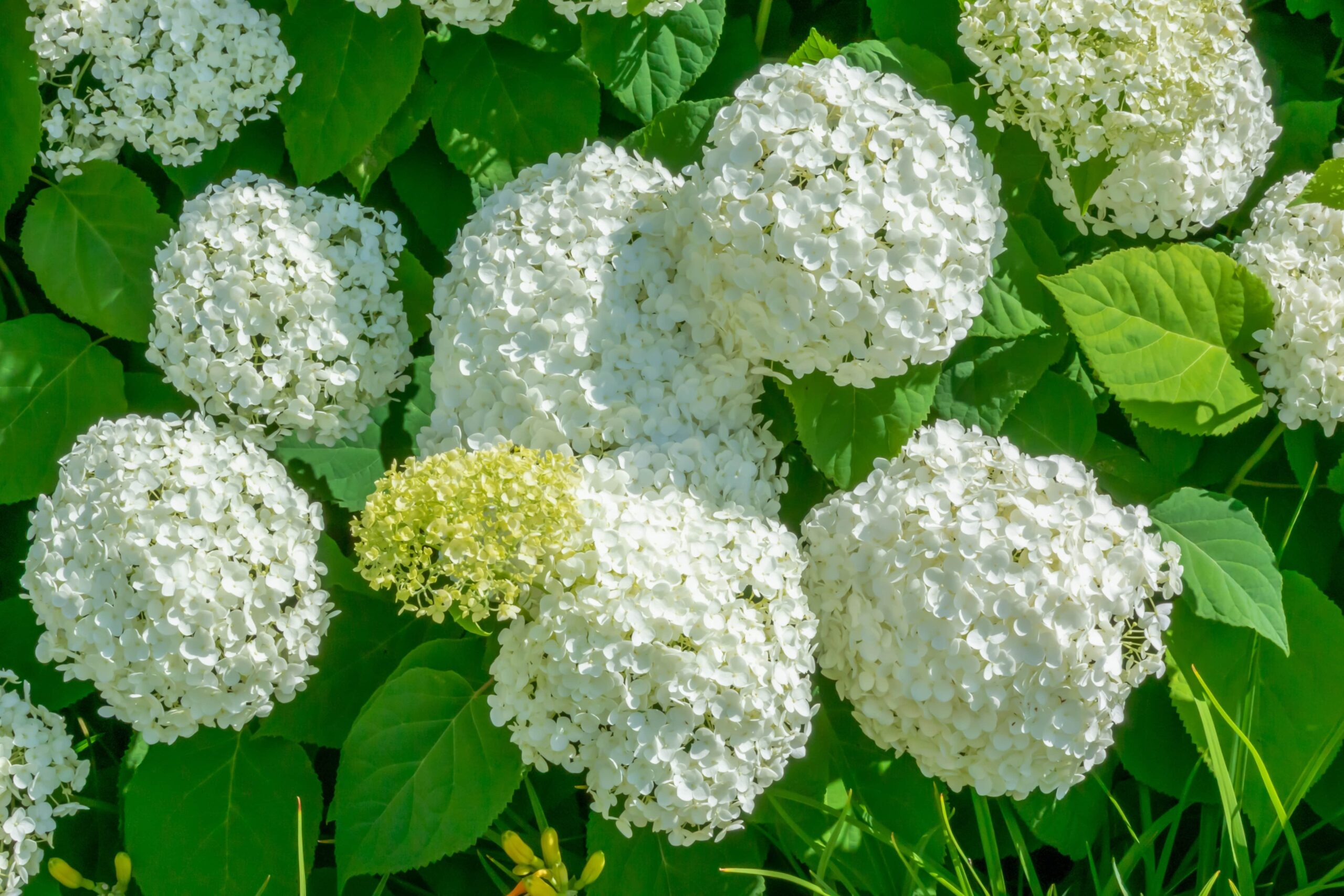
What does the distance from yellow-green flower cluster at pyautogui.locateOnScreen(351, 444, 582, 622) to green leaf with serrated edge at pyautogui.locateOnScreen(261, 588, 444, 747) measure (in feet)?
1.15

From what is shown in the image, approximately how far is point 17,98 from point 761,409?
3.86 feet

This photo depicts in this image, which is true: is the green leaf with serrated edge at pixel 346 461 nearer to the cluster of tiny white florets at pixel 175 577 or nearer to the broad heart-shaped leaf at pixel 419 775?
the cluster of tiny white florets at pixel 175 577

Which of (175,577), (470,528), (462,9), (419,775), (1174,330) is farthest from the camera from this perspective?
(1174,330)

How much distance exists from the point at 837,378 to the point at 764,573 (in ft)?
0.93

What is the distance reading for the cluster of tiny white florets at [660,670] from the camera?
130 centimetres

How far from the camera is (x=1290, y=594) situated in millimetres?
1726

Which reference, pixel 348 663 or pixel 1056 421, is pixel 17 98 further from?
pixel 1056 421

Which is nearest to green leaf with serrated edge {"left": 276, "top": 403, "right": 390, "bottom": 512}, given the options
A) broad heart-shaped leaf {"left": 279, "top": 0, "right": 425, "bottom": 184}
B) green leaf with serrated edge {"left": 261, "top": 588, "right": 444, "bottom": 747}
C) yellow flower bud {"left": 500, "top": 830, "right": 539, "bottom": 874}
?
green leaf with serrated edge {"left": 261, "top": 588, "right": 444, "bottom": 747}

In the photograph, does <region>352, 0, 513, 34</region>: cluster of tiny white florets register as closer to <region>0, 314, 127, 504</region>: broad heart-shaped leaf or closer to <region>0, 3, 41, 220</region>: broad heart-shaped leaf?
<region>0, 3, 41, 220</region>: broad heart-shaped leaf

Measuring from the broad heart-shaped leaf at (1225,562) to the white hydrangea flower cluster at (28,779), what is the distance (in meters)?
1.59

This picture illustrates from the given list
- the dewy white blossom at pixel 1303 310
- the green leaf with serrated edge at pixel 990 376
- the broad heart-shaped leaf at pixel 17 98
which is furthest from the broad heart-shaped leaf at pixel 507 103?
the dewy white blossom at pixel 1303 310

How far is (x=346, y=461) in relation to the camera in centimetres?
166

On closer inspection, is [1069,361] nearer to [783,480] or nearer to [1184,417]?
[1184,417]

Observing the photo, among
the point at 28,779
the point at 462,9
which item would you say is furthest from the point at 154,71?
the point at 28,779
